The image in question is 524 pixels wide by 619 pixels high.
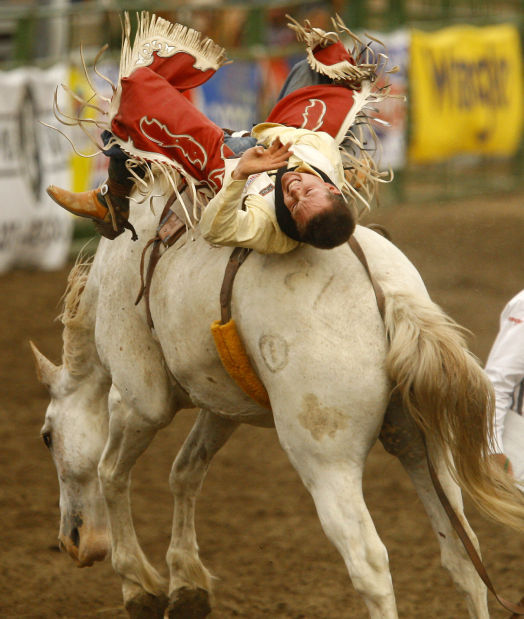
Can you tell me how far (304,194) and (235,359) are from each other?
530 millimetres

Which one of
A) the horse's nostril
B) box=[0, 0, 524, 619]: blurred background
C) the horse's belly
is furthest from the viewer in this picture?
box=[0, 0, 524, 619]: blurred background

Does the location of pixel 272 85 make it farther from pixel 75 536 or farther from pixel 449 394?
pixel 449 394

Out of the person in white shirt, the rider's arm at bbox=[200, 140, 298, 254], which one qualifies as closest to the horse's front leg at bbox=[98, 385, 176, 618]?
the rider's arm at bbox=[200, 140, 298, 254]

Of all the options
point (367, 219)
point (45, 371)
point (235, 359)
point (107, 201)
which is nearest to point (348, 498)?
point (235, 359)

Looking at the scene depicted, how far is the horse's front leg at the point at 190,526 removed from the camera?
3.84 meters

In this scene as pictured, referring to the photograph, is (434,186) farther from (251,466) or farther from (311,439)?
(311,439)

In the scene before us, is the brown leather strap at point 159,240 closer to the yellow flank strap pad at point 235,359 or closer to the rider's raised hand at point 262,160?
the yellow flank strap pad at point 235,359

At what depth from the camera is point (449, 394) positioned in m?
2.73

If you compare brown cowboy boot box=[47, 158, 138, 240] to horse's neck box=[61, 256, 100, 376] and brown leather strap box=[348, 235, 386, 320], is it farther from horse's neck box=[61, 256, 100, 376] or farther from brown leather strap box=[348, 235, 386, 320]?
brown leather strap box=[348, 235, 386, 320]

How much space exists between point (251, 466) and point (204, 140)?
2.73 m

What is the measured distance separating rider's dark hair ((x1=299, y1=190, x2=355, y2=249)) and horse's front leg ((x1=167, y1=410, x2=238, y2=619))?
1.36m

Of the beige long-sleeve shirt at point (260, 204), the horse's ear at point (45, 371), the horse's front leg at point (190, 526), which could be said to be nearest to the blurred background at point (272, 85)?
the horse's ear at point (45, 371)

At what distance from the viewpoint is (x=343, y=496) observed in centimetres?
274

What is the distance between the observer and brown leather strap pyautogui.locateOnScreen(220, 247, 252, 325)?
9.59 ft
